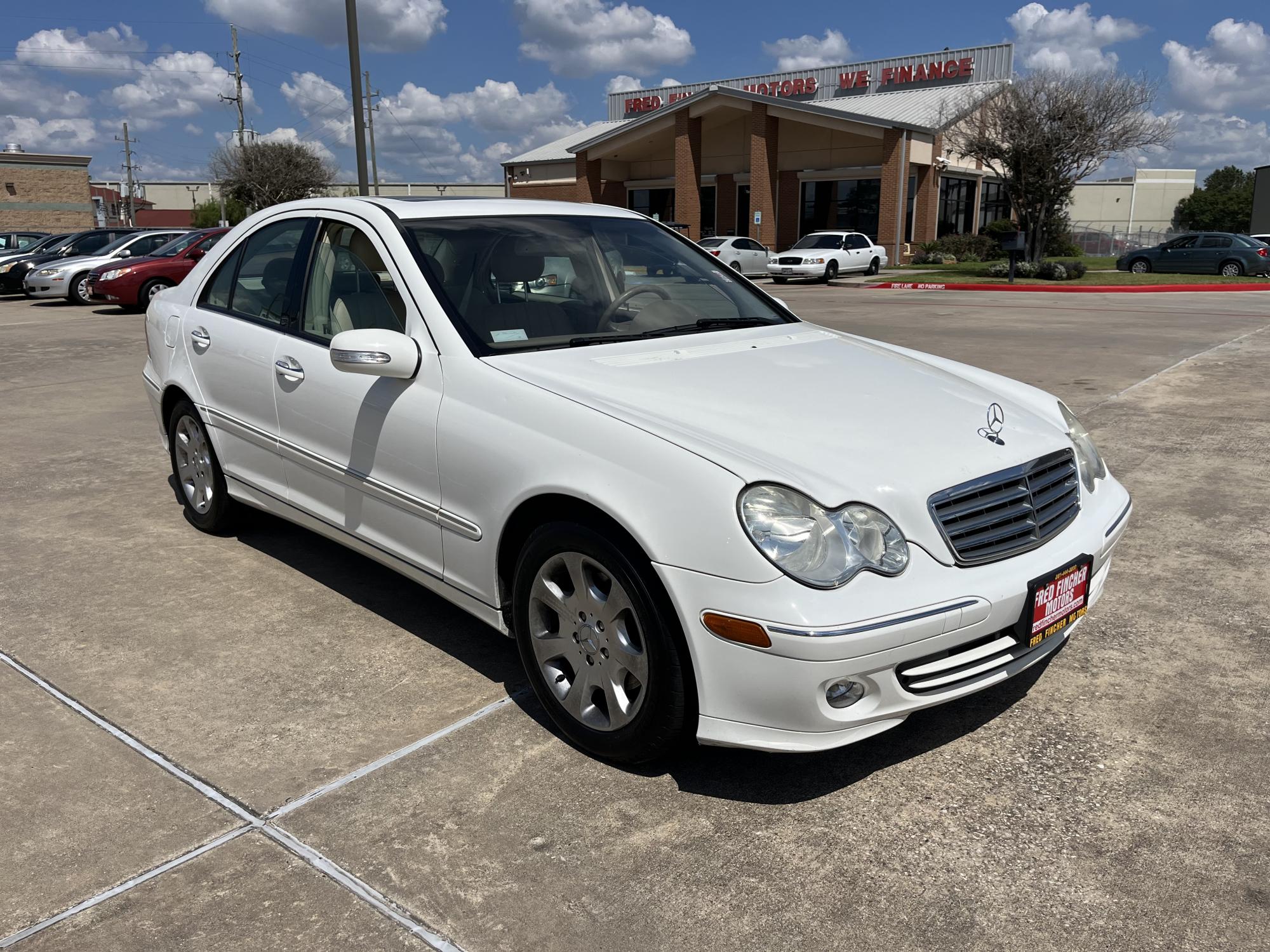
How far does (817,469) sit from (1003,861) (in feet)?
3.66

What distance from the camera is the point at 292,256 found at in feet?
14.6

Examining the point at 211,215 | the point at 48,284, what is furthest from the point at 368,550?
the point at 211,215

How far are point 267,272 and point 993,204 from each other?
47087 millimetres

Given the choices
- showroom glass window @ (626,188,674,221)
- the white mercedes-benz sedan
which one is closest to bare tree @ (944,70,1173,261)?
showroom glass window @ (626,188,674,221)

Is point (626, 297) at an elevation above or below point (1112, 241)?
below

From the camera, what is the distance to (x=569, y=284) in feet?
13.4

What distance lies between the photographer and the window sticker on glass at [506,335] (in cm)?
361

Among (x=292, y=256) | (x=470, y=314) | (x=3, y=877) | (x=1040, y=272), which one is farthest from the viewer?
(x=1040, y=272)

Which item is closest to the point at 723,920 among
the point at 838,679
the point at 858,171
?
the point at 838,679

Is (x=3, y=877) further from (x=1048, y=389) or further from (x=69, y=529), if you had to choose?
(x=1048, y=389)

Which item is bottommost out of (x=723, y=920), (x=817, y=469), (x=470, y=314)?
(x=723, y=920)

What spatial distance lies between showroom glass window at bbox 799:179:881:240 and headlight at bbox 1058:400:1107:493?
37.7 m

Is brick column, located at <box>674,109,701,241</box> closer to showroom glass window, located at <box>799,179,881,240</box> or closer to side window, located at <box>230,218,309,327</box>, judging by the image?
showroom glass window, located at <box>799,179,881,240</box>

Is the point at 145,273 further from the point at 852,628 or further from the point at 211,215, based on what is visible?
the point at 211,215
